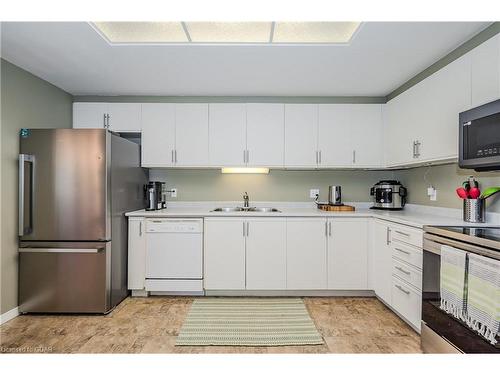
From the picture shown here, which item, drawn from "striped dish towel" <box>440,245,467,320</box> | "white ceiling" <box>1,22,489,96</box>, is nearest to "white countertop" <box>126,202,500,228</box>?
"striped dish towel" <box>440,245,467,320</box>

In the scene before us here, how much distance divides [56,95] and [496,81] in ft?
12.6

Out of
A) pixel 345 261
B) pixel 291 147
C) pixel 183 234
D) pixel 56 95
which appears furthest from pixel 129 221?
pixel 345 261

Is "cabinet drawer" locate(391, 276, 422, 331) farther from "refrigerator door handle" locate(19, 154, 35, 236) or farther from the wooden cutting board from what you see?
"refrigerator door handle" locate(19, 154, 35, 236)

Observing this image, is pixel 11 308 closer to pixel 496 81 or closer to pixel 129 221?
pixel 129 221

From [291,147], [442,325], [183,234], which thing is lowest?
[442,325]

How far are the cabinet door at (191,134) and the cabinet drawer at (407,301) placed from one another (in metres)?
2.23

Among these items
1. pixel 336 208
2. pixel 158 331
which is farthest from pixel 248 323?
pixel 336 208

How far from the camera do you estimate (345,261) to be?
124 inches

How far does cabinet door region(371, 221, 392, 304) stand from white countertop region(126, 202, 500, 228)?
130 mm

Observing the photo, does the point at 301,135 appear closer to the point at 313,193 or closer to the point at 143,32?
the point at 313,193

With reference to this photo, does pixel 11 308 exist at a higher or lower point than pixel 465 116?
lower

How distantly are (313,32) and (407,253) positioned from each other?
5.98 ft

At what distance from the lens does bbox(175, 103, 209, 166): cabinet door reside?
3.47 metres

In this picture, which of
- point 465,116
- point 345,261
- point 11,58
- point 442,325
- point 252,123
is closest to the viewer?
point 442,325
